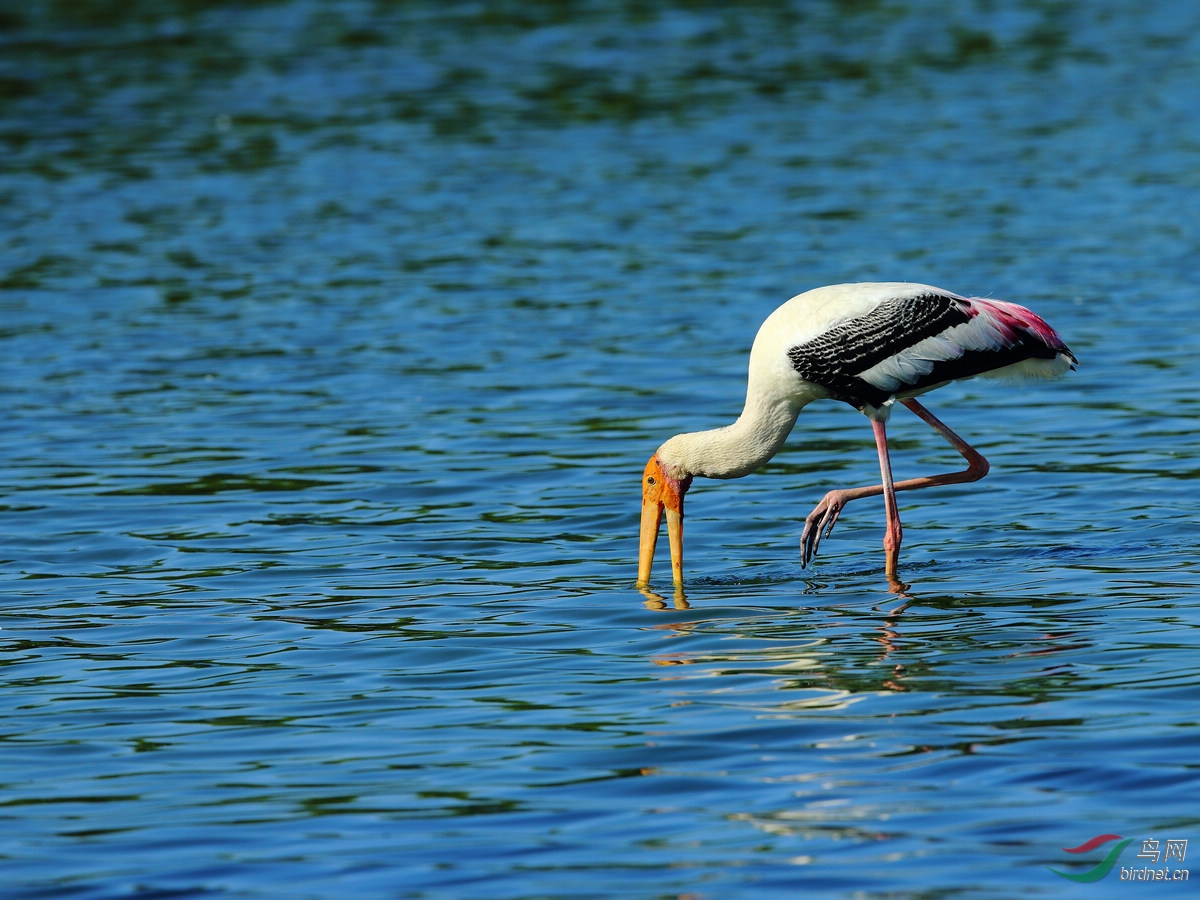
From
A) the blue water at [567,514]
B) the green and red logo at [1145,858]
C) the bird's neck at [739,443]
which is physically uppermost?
the bird's neck at [739,443]

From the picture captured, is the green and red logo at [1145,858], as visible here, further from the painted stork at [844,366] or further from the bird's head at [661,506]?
the bird's head at [661,506]

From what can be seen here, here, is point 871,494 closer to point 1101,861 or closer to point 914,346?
point 914,346

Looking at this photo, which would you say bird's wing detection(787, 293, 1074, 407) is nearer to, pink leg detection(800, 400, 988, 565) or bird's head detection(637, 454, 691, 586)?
pink leg detection(800, 400, 988, 565)

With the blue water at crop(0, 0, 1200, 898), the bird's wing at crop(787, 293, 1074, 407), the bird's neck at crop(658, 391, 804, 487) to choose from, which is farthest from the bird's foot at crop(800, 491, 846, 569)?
the bird's wing at crop(787, 293, 1074, 407)

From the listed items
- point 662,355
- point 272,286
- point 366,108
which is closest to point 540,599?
point 662,355

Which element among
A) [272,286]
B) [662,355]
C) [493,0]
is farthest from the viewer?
[493,0]

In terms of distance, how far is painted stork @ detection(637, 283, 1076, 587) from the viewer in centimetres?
962

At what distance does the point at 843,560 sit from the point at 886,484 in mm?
603

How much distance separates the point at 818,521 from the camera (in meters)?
9.91

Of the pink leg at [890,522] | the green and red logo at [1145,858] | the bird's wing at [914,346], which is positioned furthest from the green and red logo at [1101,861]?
the bird's wing at [914,346]

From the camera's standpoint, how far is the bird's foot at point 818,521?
32.4 feet

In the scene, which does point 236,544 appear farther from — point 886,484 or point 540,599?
point 886,484

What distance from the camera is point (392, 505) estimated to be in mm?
11617

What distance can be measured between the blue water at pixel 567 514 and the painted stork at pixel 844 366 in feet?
1.20
